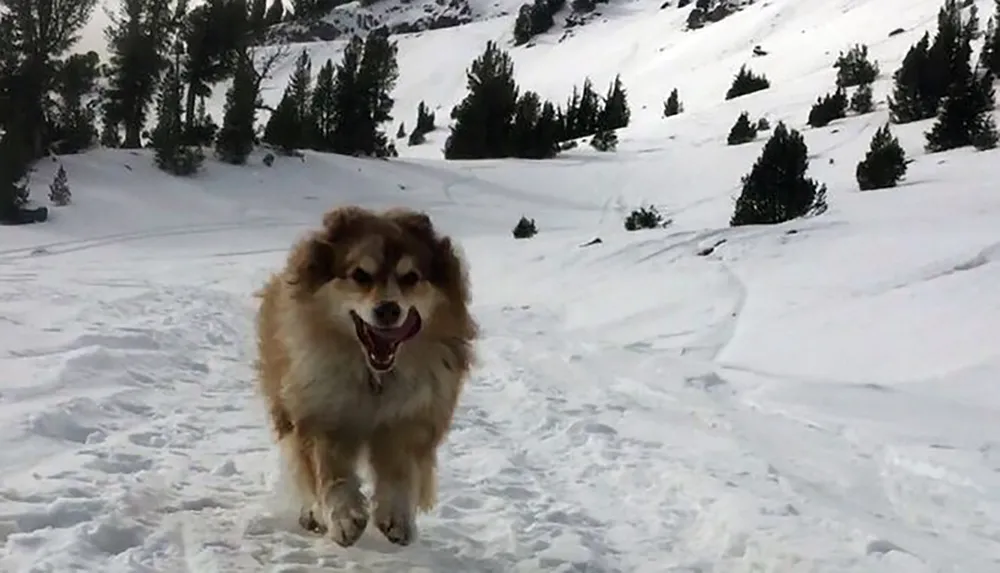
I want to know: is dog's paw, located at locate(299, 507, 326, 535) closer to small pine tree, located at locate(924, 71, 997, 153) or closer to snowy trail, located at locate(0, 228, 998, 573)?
snowy trail, located at locate(0, 228, 998, 573)

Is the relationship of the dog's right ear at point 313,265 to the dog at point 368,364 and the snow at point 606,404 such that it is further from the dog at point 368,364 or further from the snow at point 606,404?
the snow at point 606,404

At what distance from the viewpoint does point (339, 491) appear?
409cm

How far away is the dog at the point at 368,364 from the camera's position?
4.20 metres

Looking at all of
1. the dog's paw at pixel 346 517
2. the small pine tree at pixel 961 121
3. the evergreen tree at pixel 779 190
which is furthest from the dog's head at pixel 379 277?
the small pine tree at pixel 961 121

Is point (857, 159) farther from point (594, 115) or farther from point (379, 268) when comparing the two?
point (594, 115)

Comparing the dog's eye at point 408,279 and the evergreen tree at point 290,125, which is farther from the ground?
the evergreen tree at point 290,125

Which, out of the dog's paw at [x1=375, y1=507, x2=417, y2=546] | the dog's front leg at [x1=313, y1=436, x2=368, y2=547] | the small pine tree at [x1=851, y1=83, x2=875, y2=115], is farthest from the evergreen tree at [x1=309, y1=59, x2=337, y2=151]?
the dog's paw at [x1=375, y1=507, x2=417, y2=546]

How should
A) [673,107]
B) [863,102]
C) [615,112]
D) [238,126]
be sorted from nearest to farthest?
[238,126], [863,102], [673,107], [615,112]

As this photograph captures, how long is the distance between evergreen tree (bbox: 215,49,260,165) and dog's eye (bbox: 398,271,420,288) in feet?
92.7

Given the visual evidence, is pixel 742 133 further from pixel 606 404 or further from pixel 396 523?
pixel 396 523

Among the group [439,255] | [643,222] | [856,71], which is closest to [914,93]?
[856,71]

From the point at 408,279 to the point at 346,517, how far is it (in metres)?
1.09

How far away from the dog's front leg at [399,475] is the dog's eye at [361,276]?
68 cm

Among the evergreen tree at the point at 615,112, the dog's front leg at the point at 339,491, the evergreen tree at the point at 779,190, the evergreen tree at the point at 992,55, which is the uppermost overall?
the evergreen tree at the point at 992,55
